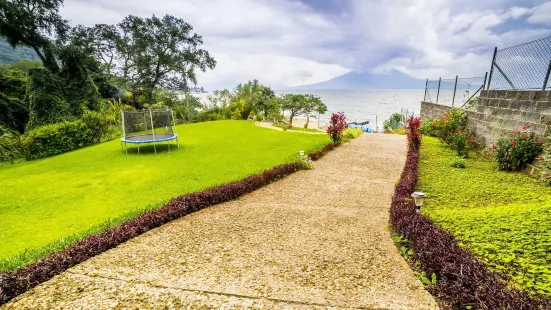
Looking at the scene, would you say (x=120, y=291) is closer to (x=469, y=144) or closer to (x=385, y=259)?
(x=385, y=259)

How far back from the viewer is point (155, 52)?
26594 millimetres

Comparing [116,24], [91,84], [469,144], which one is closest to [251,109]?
[91,84]

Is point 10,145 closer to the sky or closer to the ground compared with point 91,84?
closer to the ground

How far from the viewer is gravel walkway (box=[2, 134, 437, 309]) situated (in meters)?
2.60

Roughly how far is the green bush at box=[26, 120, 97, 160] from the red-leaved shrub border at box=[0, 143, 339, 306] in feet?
34.8

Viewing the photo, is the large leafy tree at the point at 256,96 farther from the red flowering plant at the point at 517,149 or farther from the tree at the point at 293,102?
the red flowering plant at the point at 517,149

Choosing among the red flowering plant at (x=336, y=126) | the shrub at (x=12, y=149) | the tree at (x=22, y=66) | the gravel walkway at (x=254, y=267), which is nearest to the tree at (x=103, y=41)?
the tree at (x=22, y=66)

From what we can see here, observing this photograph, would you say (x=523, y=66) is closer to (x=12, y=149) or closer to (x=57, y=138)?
(x=57, y=138)

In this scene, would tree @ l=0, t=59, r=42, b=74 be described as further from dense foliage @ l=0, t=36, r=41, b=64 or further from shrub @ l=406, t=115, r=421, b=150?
shrub @ l=406, t=115, r=421, b=150

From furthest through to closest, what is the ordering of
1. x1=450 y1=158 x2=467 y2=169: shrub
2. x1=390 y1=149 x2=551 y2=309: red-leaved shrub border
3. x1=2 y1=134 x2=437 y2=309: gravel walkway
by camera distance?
x1=450 y1=158 x2=467 y2=169: shrub
x1=2 y1=134 x2=437 y2=309: gravel walkway
x1=390 y1=149 x2=551 y2=309: red-leaved shrub border

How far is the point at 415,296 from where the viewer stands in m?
2.62

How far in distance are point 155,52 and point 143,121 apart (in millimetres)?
18421

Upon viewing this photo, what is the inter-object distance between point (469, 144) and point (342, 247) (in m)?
8.89

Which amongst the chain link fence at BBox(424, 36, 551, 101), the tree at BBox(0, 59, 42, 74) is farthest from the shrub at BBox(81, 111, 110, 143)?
the chain link fence at BBox(424, 36, 551, 101)
